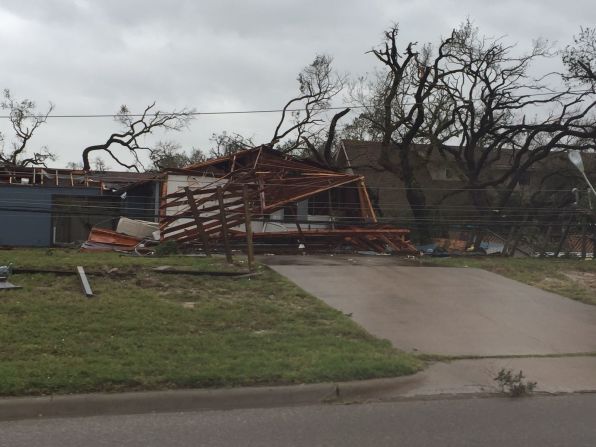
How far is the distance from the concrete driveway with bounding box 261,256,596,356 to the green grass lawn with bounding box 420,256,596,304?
0.55m

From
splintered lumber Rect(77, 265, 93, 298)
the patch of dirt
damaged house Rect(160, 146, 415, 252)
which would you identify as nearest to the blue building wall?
damaged house Rect(160, 146, 415, 252)

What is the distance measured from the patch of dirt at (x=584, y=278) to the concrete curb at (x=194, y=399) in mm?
9165

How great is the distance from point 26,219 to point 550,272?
2171 cm

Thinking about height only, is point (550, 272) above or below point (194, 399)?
above

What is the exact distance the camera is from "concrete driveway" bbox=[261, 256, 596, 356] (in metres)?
8.37

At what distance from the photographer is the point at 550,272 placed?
15.2m

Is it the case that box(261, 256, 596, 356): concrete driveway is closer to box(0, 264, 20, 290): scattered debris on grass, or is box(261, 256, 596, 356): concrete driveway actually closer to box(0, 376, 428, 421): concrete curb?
box(0, 376, 428, 421): concrete curb

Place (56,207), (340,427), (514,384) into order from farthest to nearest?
(56,207) < (514,384) < (340,427)

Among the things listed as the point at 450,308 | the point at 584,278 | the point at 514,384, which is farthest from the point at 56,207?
the point at 514,384

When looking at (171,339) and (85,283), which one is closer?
(171,339)

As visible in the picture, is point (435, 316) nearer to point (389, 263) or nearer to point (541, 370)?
point (541, 370)

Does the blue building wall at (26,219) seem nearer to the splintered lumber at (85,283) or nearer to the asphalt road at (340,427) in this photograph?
the splintered lumber at (85,283)

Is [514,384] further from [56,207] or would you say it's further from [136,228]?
[56,207]

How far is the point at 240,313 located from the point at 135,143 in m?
37.9
